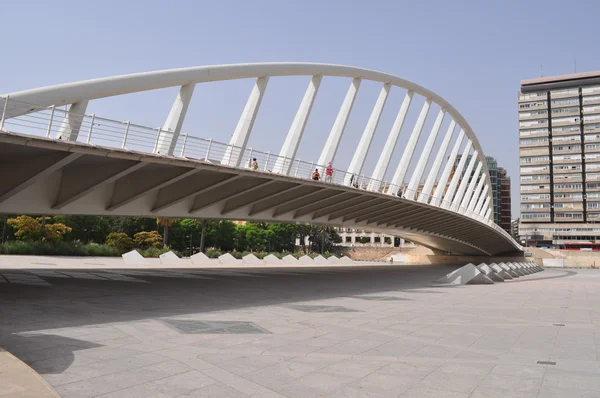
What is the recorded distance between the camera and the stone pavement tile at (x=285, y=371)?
609cm

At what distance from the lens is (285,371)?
657 cm

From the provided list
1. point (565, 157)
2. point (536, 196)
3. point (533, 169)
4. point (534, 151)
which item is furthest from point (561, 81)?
point (536, 196)

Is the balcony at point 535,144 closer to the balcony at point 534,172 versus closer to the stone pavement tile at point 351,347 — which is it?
the balcony at point 534,172

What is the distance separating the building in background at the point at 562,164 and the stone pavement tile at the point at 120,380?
124441 mm

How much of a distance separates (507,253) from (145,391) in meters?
84.4

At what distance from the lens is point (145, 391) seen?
5.41m

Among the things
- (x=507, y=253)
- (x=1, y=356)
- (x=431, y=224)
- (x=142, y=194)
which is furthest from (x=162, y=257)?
(x=507, y=253)

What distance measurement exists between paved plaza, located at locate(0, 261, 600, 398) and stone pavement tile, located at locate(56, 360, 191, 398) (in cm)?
1

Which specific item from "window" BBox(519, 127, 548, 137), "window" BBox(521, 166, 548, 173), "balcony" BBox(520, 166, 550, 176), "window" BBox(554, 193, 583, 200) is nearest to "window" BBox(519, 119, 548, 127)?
"window" BBox(519, 127, 548, 137)

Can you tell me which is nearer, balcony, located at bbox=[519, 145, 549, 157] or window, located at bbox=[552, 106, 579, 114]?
window, located at bbox=[552, 106, 579, 114]

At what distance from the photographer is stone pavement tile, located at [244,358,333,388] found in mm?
6086

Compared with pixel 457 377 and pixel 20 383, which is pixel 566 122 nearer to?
pixel 457 377

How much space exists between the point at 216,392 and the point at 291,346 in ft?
9.56

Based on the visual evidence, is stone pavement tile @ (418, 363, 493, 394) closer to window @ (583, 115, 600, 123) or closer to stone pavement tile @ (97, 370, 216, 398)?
stone pavement tile @ (97, 370, 216, 398)
